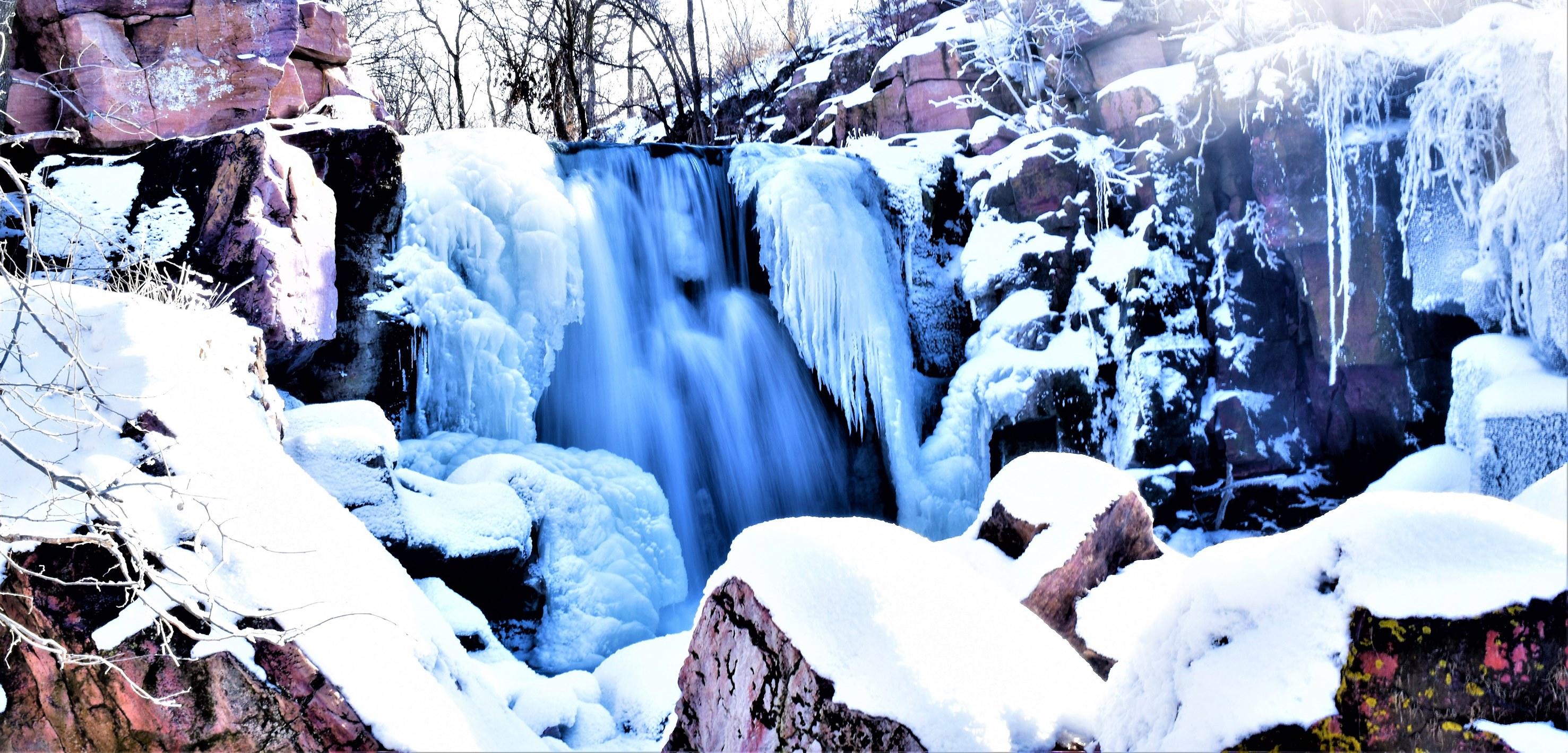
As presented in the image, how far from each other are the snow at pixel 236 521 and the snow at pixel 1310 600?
1.47 meters

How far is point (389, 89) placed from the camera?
17.5 metres

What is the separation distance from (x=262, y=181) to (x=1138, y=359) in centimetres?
582

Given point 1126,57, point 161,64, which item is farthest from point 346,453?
point 1126,57

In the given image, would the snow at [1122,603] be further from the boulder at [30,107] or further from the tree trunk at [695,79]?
the tree trunk at [695,79]

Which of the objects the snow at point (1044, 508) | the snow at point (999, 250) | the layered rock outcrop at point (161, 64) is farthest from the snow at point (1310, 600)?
the layered rock outcrop at point (161, 64)

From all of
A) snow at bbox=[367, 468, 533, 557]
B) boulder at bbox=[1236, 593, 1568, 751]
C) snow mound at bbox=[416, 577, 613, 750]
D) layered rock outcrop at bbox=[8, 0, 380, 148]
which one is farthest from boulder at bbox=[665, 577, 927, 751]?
layered rock outcrop at bbox=[8, 0, 380, 148]

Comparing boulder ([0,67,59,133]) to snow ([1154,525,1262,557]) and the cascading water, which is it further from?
snow ([1154,525,1262,557])

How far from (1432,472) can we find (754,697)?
482 cm

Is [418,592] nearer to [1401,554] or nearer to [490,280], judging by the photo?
[1401,554]

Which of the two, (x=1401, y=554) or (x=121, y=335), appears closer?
(x=1401, y=554)

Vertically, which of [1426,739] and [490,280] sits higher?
[490,280]

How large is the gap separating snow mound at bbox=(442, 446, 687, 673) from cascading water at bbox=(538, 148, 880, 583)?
1028 mm

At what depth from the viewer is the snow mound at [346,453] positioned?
395 cm


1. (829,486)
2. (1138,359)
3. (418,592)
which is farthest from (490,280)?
(1138,359)
